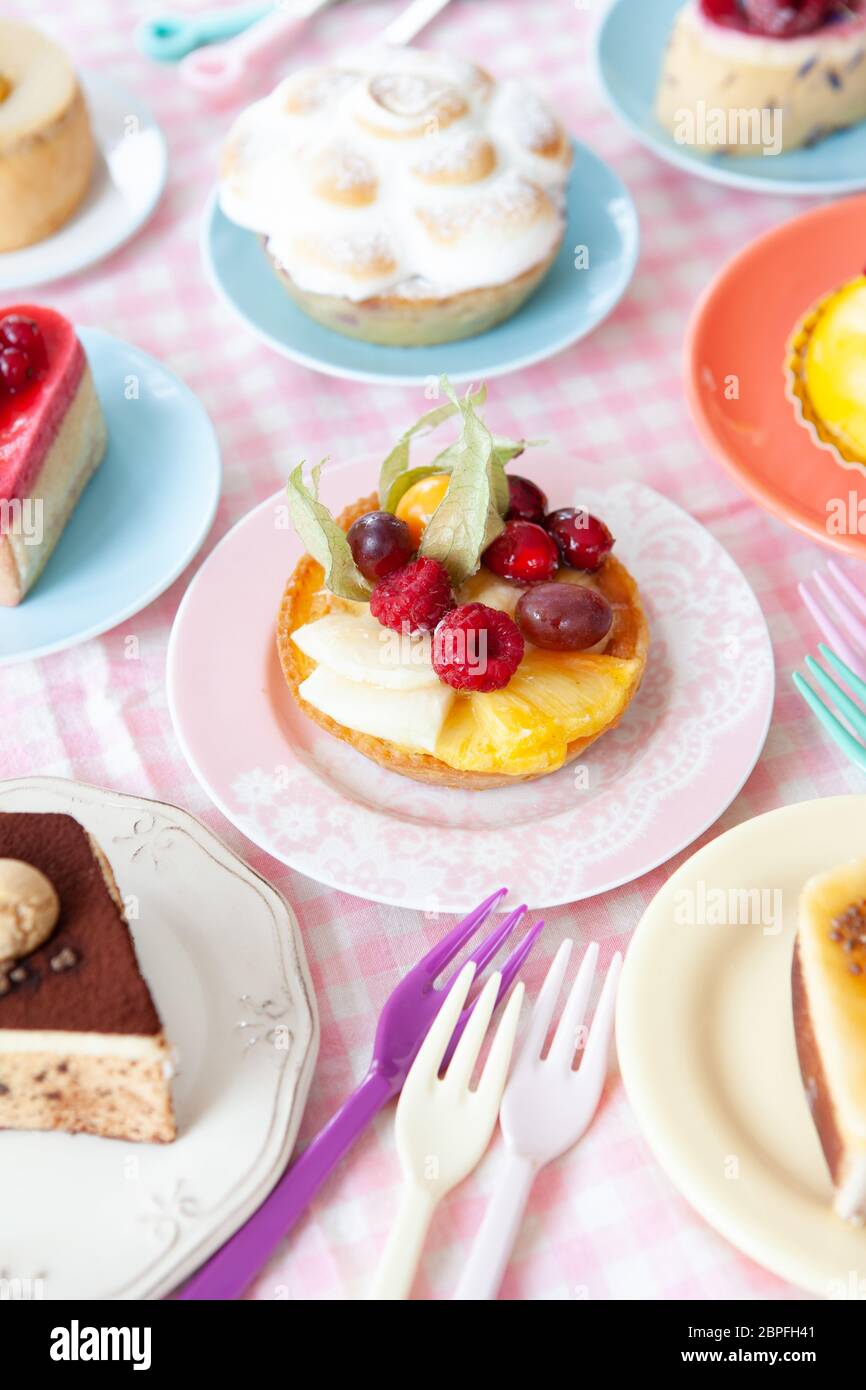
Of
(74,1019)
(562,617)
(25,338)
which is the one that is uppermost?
(25,338)

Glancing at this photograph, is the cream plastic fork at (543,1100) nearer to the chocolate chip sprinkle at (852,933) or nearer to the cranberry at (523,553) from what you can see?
the chocolate chip sprinkle at (852,933)

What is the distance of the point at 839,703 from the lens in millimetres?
1567

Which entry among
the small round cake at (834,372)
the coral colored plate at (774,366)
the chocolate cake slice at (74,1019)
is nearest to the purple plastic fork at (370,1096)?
the chocolate cake slice at (74,1019)

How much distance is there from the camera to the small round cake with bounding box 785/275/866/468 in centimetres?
179

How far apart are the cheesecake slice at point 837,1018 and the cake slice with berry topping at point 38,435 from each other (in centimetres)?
109

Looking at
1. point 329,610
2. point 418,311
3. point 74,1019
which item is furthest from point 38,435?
point 74,1019

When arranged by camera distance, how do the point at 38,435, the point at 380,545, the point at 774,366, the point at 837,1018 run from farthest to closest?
the point at 774,366
the point at 38,435
the point at 380,545
the point at 837,1018

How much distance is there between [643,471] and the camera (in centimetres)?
192

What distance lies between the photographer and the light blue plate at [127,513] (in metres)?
1.67

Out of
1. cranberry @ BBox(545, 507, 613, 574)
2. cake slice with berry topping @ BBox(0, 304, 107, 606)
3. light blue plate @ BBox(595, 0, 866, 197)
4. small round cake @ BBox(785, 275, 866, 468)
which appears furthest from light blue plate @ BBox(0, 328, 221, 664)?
light blue plate @ BBox(595, 0, 866, 197)

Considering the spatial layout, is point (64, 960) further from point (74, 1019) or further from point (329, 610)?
point (329, 610)

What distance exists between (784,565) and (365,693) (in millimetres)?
734

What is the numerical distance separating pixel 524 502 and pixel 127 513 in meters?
0.61

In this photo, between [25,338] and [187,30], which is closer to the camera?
[25,338]
